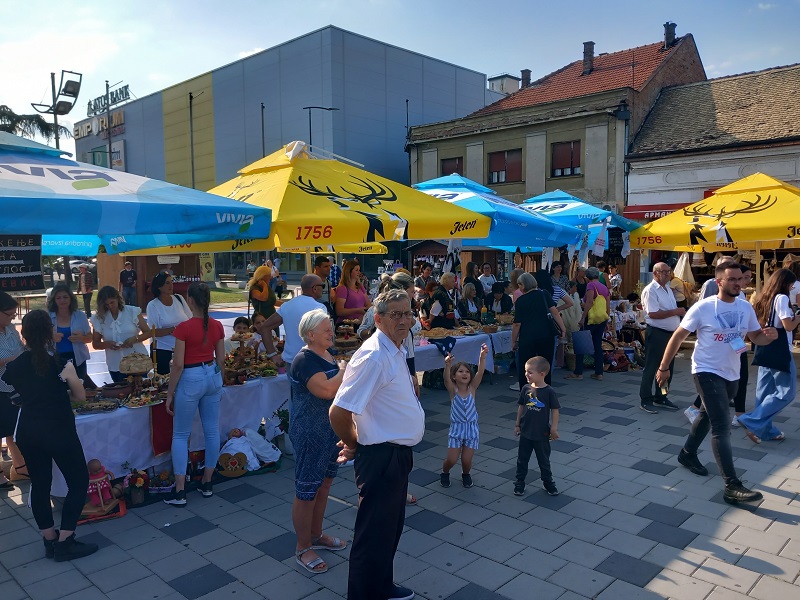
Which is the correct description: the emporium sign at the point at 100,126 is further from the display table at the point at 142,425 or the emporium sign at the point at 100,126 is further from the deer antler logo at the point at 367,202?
the display table at the point at 142,425

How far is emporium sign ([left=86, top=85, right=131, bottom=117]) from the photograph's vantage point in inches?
1874

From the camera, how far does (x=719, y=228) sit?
8797mm

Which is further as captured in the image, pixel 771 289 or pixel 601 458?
pixel 771 289

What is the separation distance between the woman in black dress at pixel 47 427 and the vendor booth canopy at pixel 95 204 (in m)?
0.69

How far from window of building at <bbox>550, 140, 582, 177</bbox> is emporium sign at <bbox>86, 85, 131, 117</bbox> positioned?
38.1 meters

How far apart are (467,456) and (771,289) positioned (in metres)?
3.99

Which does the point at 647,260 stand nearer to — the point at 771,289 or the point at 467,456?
the point at 771,289

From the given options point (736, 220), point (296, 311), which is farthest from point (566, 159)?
point (296, 311)

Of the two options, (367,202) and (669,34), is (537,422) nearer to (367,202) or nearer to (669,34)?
(367,202)

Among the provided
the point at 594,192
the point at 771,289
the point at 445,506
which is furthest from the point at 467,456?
the point at 594,192

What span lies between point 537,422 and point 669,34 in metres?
26.1

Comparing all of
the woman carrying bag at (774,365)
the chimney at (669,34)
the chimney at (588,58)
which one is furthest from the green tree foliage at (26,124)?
the woman carrying bag at (774,365)

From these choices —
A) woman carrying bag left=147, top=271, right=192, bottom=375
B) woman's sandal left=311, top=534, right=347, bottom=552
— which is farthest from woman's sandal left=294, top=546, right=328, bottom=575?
woman carrying bag left=147, top=271, right=192, bottom=375

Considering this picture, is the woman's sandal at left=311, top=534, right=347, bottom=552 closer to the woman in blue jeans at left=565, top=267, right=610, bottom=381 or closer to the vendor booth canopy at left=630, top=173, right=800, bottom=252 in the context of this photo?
the woman in blue jeans at left=565, top=267, right=610, bottom=381
